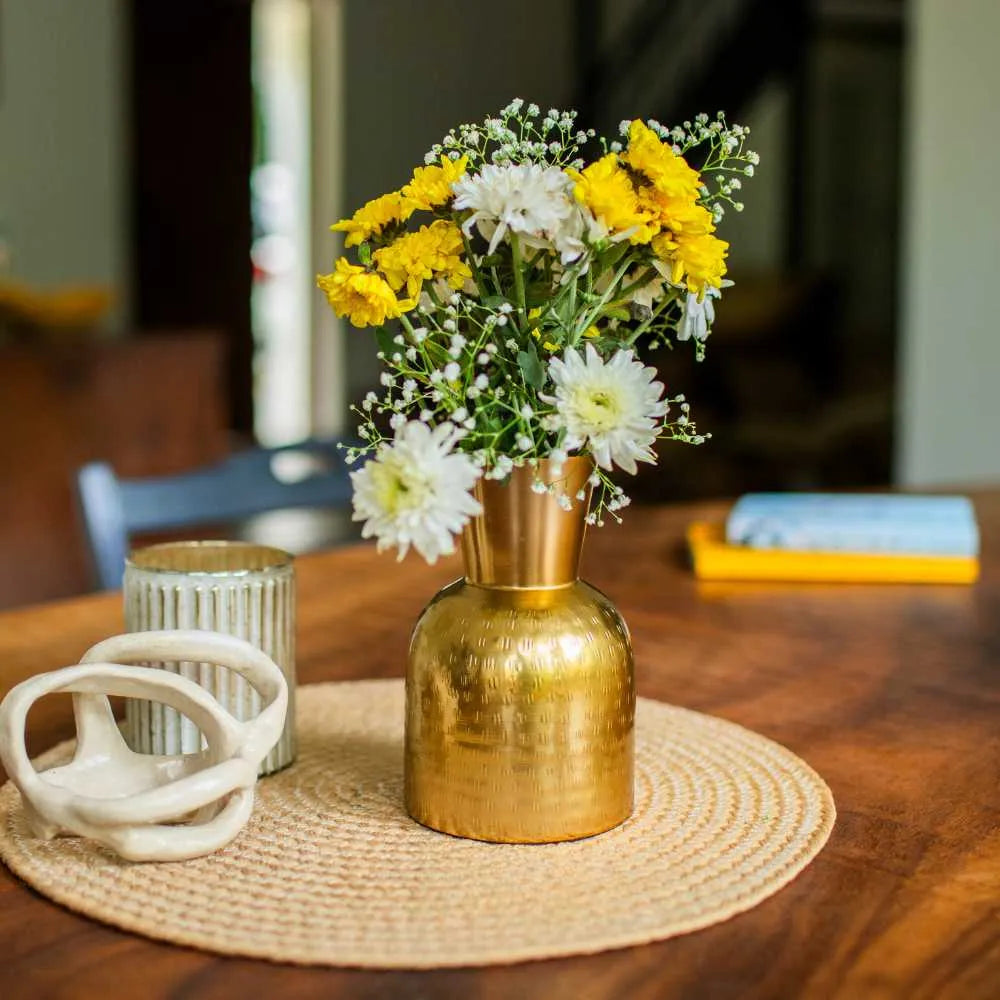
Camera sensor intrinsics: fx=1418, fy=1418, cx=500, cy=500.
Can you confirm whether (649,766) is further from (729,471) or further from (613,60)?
(613,60)

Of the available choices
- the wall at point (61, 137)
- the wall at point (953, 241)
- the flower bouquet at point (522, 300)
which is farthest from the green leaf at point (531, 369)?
the wall at point (61, 137)

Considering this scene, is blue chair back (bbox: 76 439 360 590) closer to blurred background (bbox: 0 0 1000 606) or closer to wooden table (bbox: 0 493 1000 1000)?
wooden table (bbox: 0 493 1000 1000)

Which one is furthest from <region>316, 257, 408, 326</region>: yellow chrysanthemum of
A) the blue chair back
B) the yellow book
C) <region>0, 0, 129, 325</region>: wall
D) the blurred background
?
<region>0, 0, 129, 325</region>: wall

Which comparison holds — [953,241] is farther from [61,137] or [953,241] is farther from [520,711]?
[520,711]

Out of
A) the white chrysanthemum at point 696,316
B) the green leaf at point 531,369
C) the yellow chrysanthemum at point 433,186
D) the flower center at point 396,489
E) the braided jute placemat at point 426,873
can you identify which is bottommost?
A: the braided jute placemat at point 426,873

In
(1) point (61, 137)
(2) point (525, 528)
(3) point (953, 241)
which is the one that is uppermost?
(1) point (61, 137)

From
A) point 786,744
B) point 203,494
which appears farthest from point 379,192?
point 786,744

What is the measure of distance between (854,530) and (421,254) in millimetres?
793

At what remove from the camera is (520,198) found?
0.60 m

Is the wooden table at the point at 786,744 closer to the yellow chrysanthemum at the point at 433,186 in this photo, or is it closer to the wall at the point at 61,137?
the yellow chrysanthemum at the point at 433,186

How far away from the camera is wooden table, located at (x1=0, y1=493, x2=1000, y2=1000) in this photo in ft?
1.76

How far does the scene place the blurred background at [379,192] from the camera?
3.38 meters

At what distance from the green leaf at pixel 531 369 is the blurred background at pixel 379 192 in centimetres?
258

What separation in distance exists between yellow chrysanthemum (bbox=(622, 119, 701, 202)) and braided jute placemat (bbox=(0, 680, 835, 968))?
0.30m
